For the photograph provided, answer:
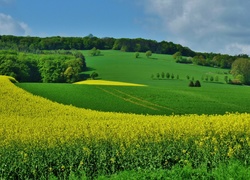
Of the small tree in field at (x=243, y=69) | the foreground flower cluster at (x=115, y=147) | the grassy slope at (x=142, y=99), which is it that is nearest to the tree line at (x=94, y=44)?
the small tree in field at (x=243, y=69)

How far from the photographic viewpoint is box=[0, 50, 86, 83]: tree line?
3473 inches

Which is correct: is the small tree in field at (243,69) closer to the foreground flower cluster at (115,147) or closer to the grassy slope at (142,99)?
the grassy slope at (142,99)

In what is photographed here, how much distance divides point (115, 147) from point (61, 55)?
92813mm

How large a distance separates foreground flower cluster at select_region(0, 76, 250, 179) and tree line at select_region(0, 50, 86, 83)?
70.4 m

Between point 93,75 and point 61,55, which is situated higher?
point 61,55

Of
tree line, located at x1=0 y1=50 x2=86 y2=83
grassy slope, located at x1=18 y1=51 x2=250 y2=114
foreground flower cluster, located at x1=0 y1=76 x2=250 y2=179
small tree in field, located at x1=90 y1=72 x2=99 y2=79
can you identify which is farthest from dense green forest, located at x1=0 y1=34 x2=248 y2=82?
foreground flower cluster, located at x1=0 y1=76 x2=250 y2=179

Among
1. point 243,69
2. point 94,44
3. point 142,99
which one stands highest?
point 94,44

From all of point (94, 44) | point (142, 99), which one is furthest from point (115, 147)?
point (94, 44)

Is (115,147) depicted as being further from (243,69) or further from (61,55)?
Result: (61,55)

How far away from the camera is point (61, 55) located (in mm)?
107250

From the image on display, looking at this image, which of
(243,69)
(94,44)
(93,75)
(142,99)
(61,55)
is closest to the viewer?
(142,99)

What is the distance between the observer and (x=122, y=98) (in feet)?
141

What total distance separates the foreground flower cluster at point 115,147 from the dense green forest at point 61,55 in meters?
71.3

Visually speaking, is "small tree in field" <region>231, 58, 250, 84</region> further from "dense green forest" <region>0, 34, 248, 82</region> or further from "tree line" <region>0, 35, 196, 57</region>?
"tree line" <region>0, 35, 196, 57</region>
